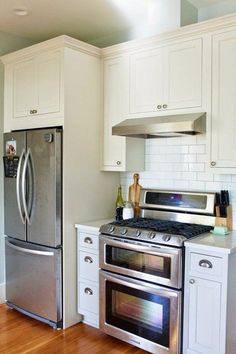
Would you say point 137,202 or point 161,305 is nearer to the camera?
point 161,305

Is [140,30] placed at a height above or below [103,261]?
above

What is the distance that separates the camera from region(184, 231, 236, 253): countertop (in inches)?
85.9

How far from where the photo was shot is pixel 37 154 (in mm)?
3012

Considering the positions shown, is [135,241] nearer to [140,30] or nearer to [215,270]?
[215,270]

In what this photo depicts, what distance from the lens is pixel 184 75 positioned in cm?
272

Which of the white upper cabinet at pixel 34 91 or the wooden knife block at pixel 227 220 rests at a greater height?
the white upper cabinet at pixel 34 91

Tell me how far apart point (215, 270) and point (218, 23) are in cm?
175

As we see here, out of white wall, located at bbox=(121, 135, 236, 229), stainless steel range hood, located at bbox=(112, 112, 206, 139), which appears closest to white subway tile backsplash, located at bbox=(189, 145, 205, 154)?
white wall, located at bbox=(121, 135, 236, 229)

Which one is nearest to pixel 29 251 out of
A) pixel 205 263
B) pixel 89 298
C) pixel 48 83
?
pixel 89 298

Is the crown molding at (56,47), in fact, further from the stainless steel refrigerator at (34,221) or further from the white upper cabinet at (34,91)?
the stainless steel refrigerator at (34,221)

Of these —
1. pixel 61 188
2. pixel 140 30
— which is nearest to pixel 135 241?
pixel 61 188

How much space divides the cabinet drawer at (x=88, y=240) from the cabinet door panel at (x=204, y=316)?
3.03ft

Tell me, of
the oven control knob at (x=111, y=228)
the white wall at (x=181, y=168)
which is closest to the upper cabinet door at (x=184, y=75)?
the white wall at (x=181, y=168)

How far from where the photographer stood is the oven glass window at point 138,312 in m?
2.42
